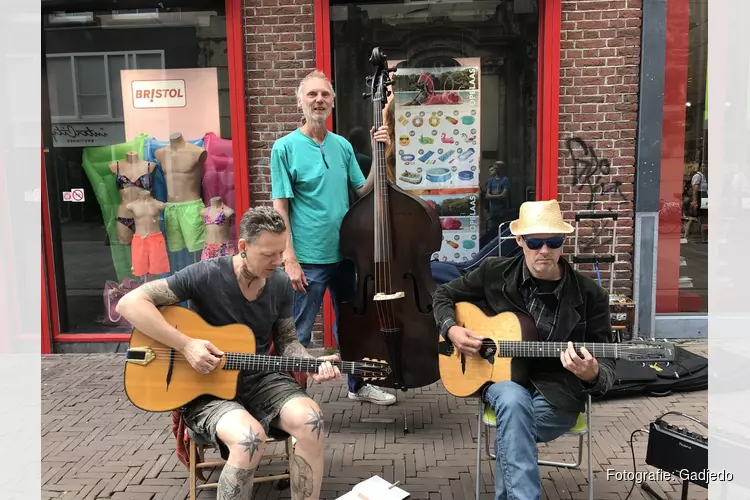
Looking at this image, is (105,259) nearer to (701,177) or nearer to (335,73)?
(335,73)

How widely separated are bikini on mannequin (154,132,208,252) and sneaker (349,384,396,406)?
2.28m

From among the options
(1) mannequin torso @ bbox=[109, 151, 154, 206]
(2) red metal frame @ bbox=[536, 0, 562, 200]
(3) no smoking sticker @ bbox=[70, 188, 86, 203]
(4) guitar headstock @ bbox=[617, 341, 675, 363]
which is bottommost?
(4) guitar headstock @ bbox=[617, 341, 675, 363]

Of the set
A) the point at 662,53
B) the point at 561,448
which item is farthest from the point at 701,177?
the point at 561,448

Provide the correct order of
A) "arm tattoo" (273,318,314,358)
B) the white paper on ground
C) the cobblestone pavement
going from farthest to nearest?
the cobblestone pavement → "arm tattoo" (273,318,314,358) → the white paper on ground

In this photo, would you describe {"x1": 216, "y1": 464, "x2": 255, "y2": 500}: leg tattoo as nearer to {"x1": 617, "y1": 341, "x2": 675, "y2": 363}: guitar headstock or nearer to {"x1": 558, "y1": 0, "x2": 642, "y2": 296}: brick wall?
{"x1": 617, "y1": 341, "x2": 675, "y2": 363}: guitar headstock

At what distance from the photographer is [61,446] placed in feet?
11.4

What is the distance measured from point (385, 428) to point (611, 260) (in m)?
2.41

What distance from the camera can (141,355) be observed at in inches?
97.4

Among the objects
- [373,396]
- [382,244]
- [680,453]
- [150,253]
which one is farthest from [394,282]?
[150,253]

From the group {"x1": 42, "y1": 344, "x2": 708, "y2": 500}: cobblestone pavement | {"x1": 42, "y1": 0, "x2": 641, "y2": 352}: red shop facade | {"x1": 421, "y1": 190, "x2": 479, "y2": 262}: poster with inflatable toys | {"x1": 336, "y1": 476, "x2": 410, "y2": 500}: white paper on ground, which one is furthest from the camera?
{"x1": 421, "y1": 190, "x2": 479, "y2": 262}: poster with inflatable toys

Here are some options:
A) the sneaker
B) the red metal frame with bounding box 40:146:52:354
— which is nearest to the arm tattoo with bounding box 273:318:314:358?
the sneaker

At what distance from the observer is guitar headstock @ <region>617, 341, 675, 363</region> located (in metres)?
2.27

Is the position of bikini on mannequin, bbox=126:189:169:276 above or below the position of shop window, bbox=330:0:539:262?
below

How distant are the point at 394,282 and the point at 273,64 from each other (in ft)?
8.77
